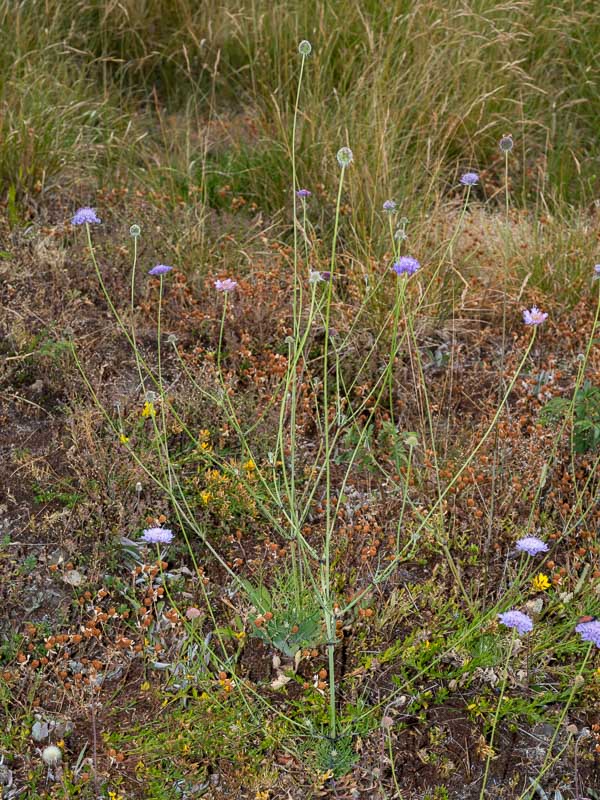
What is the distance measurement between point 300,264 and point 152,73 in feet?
6.81

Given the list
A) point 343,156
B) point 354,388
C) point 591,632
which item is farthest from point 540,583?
point 343,156

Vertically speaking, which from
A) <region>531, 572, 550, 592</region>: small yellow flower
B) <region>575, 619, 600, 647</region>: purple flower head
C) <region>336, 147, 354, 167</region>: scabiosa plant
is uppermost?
<region>336, 147, 354, 167</region>: scabiosa plant

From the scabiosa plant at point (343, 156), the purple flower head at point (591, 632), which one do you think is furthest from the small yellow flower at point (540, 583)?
the scabiosa plant at point (343, 156)

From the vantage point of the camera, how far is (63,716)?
2.09m

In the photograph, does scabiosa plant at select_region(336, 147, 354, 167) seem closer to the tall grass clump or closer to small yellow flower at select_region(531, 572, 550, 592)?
the tall grass clump

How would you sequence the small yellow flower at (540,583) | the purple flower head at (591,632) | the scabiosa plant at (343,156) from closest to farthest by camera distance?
1. the purple flower head at (591,632)
2. the scabiosa plant at (343,156)
3. the small yellow flower at (540,583)

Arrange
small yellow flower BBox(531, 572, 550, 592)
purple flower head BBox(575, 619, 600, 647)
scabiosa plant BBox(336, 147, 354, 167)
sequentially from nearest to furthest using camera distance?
purple flower head BBox(575, 619, 600, 647) → scabiosa plant BBox(336, 147, 354, 167) → small yellow flower BBox(531, 572, 550, 592)

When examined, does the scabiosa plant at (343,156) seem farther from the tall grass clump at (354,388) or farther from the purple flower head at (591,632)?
the purple flower head at (591,632)

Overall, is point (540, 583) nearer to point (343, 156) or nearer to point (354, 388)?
point (354, 388)

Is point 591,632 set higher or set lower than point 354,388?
higher

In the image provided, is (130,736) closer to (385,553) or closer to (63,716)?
(63,716)

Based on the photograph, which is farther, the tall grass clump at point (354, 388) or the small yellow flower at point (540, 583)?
the small yellow flower at point (540, 583)

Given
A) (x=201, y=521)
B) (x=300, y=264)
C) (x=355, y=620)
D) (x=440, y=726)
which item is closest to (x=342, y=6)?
(x=300, y=264)

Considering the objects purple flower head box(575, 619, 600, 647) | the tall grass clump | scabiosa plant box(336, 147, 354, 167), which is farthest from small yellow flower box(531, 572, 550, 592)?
scabiosa plant box(336, 147, 354, 167)
